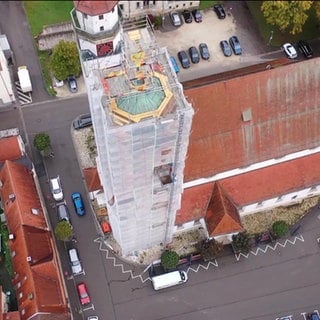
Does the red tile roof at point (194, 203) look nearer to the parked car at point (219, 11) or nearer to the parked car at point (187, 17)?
the parked car at point (187, 17)

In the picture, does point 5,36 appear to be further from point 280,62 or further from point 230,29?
point 280,62

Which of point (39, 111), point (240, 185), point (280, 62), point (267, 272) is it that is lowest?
point (267, 272)

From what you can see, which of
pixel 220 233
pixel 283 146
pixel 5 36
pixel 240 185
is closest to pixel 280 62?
pixel 283 146

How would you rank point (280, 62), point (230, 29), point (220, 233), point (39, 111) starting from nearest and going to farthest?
point (220, 233) → point (280, 62) → point (39, 111) → point (230, 29)

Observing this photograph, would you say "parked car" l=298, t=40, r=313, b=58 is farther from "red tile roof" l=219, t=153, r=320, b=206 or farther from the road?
the road

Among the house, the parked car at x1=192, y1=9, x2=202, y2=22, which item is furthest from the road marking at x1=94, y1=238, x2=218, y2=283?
the parked car at x1=192, y1=9, x2=202, y2=22

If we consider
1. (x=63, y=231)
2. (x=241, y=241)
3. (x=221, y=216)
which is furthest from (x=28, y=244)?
(x=241, y=241)
